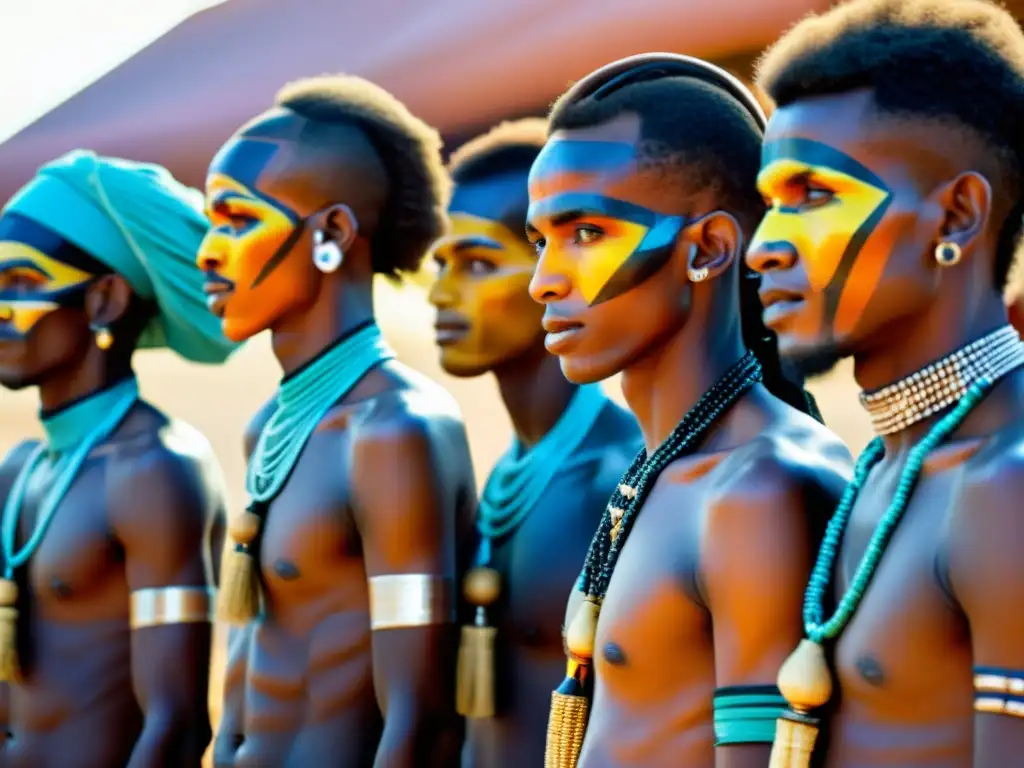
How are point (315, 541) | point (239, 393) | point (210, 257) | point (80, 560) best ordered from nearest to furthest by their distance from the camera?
point (315, 541) < point (210, 257) < point (80, 560) < point (239, 393)

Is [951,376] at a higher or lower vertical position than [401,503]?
higher

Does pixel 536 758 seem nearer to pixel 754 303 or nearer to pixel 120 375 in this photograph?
pixel 754 303

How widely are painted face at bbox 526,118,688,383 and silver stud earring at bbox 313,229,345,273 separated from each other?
1195 mm

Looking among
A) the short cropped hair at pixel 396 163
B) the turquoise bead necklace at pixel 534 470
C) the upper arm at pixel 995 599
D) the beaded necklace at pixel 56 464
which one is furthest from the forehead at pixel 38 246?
the upper arm at pixel 995 599

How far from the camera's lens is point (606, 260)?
328cm

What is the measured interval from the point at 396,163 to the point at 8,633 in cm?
176

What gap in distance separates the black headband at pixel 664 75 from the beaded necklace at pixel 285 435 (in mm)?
1212

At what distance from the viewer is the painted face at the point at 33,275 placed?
5.20m

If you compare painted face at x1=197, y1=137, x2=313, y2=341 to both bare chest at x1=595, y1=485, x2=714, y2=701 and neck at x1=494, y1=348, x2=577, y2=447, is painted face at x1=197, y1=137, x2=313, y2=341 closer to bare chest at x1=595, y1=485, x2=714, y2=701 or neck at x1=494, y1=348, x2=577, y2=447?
neck at x1=494, y1=348, x2=577, y2=447

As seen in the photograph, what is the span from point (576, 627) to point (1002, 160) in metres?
1.18

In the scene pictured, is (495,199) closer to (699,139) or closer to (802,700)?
(699,139)

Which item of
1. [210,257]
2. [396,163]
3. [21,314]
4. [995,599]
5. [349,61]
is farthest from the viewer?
[349,61]

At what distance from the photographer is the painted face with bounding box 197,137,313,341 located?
4469mm

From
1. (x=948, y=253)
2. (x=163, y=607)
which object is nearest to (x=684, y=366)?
(x=948, y=253)
